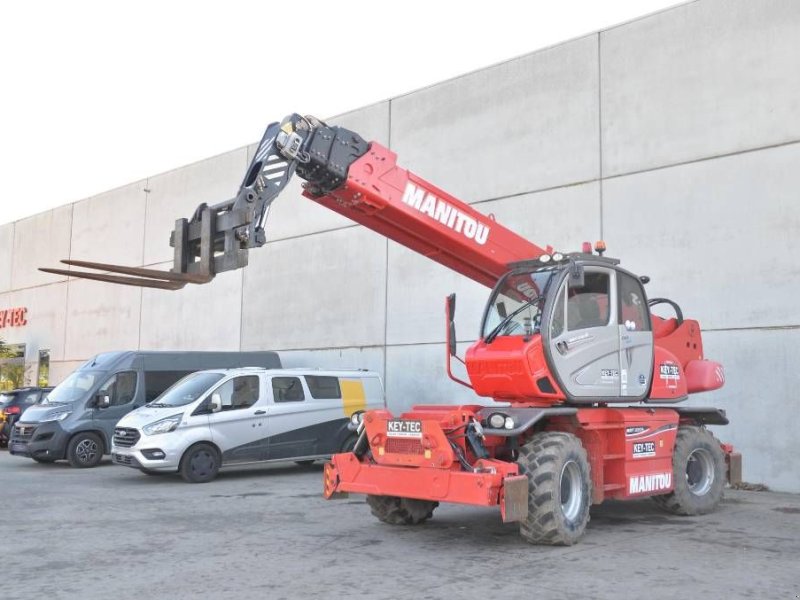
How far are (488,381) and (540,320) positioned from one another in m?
0.85

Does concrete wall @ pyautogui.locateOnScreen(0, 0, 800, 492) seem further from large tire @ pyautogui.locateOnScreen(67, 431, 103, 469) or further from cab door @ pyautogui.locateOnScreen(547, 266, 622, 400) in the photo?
large tire @ pyautogui.locateOnScreen(67, 431, 103, 469)

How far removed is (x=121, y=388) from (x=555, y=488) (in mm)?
10991


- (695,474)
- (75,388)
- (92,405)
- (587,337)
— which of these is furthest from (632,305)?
(75,388)

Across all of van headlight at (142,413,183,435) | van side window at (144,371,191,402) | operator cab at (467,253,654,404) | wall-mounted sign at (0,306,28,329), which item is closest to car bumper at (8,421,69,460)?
van side window at (144,371,191,402)

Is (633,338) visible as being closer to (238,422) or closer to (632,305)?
(632,305)

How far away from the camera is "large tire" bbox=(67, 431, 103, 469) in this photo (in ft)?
50.4

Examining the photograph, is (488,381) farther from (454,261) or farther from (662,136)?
(662,136)

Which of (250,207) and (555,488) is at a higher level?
(250,207)

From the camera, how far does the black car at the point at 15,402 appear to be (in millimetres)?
19219

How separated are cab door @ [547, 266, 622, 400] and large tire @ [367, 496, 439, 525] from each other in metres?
2.07

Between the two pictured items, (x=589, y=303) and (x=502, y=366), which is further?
(x=589, y=303)

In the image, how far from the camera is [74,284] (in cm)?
2827

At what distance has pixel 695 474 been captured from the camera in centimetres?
1011

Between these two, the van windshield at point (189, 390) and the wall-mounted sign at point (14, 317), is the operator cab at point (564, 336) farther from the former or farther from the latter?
the wall-mounted sign at point (14, 317)
